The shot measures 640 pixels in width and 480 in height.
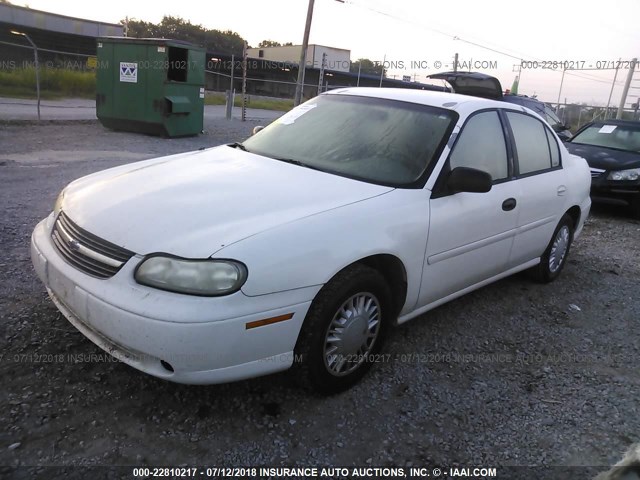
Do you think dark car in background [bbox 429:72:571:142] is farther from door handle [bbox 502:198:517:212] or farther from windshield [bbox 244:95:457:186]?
windshield [bbox 244:95:457:186]

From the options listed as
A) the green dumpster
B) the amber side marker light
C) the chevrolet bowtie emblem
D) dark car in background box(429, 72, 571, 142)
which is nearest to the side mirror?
the amber side marker light

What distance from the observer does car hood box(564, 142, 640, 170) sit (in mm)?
8023

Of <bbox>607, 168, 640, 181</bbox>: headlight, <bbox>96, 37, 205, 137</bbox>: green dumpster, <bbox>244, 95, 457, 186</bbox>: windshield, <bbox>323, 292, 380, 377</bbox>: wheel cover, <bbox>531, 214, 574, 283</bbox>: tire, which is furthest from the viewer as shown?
<bbox>96, 37, 205, 137</bbox>: green dumpster

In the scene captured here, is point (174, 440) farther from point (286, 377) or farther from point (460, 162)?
point (460, 162)

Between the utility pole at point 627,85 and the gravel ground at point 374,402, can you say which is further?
the utility pole at point 627,85

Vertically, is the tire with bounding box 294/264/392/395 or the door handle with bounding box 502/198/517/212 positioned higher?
the door handle with bounding box 502/198/517/212

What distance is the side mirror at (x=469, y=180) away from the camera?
3057mm

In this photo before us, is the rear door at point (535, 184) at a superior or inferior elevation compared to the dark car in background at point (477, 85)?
inferior

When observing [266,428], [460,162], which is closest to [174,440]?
[266,428]

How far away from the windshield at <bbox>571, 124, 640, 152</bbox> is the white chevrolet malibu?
589 centimetres

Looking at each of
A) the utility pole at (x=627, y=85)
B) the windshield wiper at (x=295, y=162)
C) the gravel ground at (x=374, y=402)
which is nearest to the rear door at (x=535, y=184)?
the gravel ground at (x=374, y=402)

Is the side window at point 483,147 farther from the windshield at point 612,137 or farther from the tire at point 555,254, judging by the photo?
the windshield at point 612,137

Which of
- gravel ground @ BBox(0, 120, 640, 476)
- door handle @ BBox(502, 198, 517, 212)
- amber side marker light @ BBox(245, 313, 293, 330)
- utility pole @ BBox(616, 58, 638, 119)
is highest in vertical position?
utility pole @ BBox(616, 58, 638, 119)

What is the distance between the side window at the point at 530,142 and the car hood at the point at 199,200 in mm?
1624
